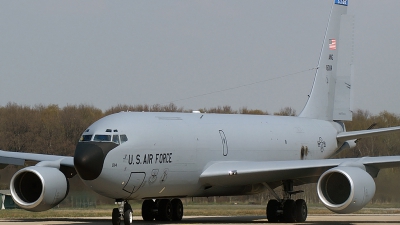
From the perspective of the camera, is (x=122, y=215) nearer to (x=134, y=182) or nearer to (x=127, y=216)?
(x=127, y=216)

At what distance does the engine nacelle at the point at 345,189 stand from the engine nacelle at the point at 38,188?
687 centimetres

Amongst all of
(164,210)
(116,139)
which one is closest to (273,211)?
(164,210)

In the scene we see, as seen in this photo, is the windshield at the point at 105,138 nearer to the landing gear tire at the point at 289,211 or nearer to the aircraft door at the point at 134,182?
the aircraft door at the point at 134,182

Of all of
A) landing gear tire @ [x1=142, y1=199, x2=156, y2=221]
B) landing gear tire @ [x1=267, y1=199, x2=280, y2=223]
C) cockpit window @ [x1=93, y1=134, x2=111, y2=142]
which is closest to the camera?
cockpit window @ [x1=93, y1=134, x2=111, y2=142]

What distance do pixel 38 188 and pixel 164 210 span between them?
4.30 metres

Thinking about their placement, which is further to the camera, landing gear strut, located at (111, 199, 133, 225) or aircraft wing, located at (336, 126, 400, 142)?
aircraft wing, located at (336, 126, 400, 142)

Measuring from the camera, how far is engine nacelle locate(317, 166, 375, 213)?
66.0 ft

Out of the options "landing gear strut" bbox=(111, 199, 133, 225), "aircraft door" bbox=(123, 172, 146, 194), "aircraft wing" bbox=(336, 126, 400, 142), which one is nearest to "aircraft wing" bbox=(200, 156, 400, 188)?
"aircraft door" bbox=(123, 172, 146, 194)

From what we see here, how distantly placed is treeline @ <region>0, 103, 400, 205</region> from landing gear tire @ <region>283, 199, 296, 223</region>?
25.1 feet

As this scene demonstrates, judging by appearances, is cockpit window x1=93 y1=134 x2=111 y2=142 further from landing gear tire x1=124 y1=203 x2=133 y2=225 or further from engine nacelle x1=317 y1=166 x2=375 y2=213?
engine nacelle x1=317 y1=166 x2=375 y2=213

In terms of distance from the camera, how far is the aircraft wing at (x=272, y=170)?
70.4 ft

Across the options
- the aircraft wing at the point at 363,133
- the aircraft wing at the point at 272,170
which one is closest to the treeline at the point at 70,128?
the aircraft wing at the point at 363,133

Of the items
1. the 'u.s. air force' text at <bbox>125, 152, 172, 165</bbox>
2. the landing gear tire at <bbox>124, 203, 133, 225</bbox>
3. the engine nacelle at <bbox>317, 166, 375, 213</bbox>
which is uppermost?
the 'u.s. air force' text at <bbox>125, 152, 172, 165</bbox>

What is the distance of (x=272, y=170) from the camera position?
2238 cm
